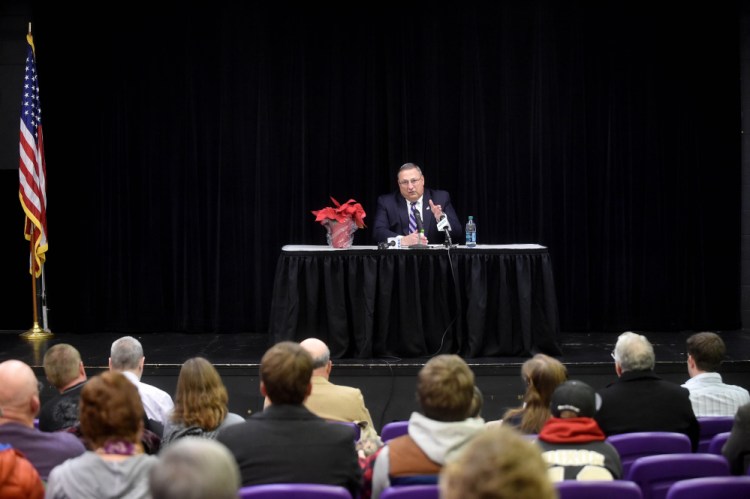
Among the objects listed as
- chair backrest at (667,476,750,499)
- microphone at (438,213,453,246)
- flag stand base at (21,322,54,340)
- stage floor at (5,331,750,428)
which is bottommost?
stage floor at (5,331,750,428)

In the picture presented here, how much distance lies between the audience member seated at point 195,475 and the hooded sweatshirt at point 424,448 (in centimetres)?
143

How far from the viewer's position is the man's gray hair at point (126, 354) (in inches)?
189

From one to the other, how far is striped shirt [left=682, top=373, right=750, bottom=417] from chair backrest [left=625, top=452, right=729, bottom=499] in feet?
4.56

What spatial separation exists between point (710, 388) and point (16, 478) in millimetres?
3289

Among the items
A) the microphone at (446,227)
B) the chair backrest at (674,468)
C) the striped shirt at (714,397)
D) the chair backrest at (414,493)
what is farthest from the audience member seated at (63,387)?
the microphone at (446,227)

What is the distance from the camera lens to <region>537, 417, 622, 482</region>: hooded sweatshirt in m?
3.22

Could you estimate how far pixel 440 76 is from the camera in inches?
377

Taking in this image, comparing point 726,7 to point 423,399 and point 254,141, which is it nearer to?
point 254,141

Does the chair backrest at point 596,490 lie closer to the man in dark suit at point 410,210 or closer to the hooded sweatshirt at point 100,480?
the hooded sweatshirt at point 100,480

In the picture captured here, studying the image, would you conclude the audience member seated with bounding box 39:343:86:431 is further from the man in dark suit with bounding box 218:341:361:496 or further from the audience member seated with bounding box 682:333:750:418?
the audience member seated with bounding box 682:333:750:418

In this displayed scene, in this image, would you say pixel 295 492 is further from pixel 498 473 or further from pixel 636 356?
pixel 636 356

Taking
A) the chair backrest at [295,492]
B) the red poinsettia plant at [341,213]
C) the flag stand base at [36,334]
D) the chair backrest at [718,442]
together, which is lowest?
the flag stand base at [36,334]

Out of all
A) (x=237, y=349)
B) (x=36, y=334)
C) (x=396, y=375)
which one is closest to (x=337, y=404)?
(x=396, y=375)

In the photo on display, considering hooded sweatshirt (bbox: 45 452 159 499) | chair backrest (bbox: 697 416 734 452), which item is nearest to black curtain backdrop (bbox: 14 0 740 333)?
chair backrest (bbox: 697 416 734 452)
